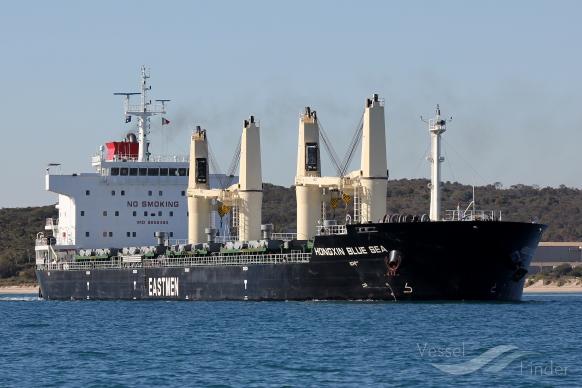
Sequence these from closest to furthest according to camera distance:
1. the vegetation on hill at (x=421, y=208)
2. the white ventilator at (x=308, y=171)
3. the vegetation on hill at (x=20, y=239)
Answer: the white ventilator at (x=308, y=171) < the vegetation on hill at (x=20, y=239) < the vegetation on hill at (x=421, y=208)

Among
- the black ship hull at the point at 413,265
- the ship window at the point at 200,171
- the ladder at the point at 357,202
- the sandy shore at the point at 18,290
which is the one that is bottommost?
the sandy shore at the point at 18,290

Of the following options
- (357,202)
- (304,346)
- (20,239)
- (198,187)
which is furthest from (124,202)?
(20,239)

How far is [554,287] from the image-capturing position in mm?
98562

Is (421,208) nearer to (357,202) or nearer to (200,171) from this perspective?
(200,171)

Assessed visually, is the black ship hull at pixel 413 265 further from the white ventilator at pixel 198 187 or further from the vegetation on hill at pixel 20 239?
the vegetation on hill at pixel 20 239

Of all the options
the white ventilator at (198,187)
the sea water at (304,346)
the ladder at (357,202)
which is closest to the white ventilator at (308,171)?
the ladder at (357,202)

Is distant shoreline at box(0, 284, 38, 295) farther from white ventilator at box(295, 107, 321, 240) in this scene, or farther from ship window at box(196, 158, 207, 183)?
white ventilator at box(295, 107, 321, 240)

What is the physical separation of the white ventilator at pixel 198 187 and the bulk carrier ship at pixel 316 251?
0.05m

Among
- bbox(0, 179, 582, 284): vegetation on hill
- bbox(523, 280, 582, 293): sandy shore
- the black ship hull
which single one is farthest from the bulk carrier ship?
bbox(0, 179, 582, 284): vegetation on hill

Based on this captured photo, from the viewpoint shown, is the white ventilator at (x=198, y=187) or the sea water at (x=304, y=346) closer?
the sea water at (x=304, y=346)

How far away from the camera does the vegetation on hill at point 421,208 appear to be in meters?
144

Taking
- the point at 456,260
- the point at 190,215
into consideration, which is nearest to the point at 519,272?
the point at 456,260

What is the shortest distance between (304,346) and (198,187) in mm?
32344

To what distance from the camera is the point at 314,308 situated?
52.4 meters
